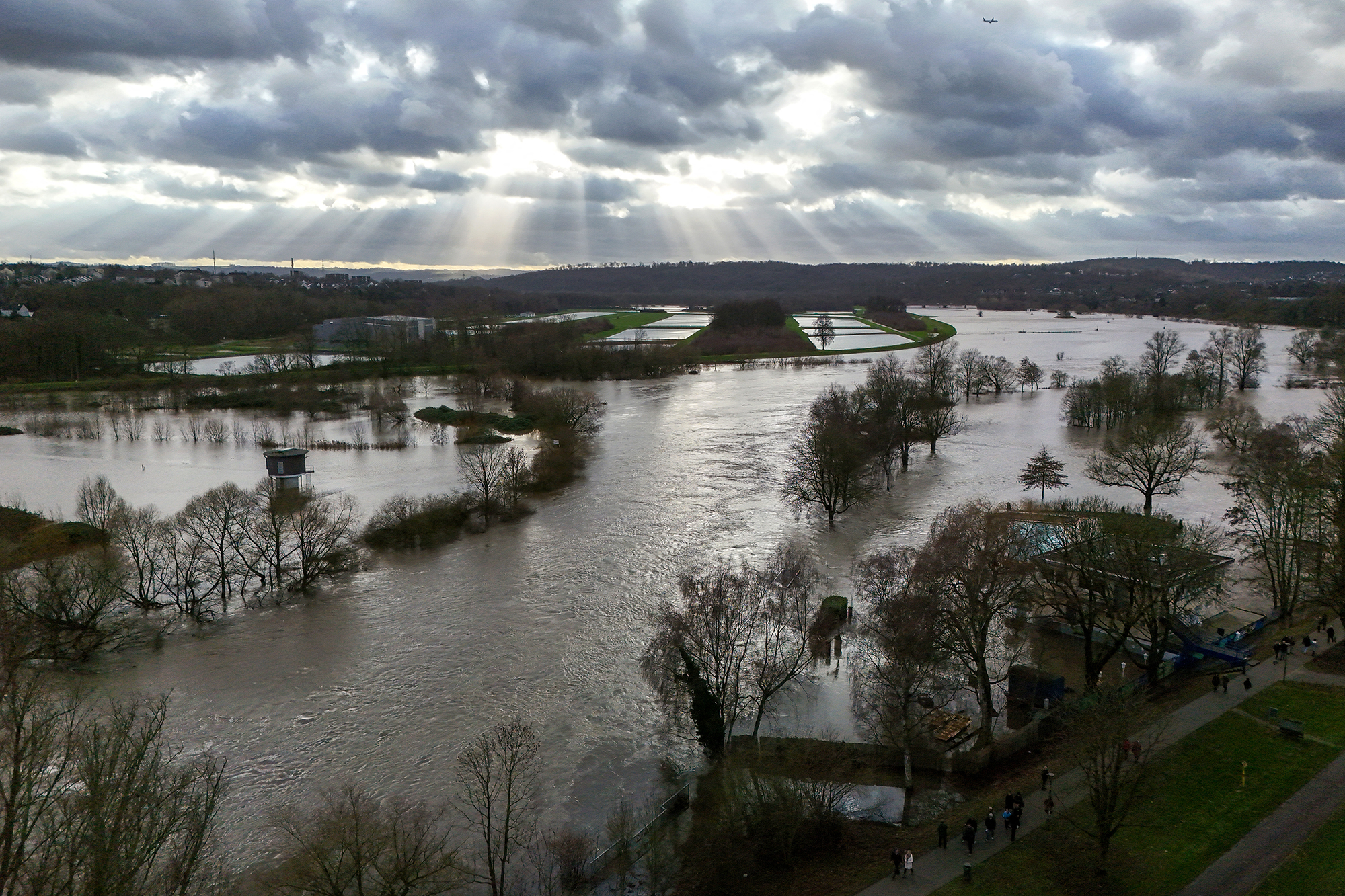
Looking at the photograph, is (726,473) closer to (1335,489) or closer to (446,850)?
(1335,489)

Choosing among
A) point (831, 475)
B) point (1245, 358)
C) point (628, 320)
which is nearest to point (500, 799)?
point (831, 475)

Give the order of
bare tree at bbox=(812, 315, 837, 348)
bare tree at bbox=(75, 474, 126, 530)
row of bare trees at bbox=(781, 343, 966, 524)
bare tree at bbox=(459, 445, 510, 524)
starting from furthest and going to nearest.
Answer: bare tree at bbox=(812, 315, 837, 348)
bare tree at bbox=(459, 445, 510, 524)
row of bare trees at bbox=(781, 343, 966, 524)
bare tree at bbox=(75, 474, 126, 530)

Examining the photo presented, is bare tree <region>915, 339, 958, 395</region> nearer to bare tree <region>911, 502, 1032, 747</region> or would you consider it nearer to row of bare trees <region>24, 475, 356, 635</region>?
bare tree <region>911, 502, 1032, 747</region>

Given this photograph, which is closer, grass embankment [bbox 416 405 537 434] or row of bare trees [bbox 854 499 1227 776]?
row of bare trees [bbox 854 499 1227 776]

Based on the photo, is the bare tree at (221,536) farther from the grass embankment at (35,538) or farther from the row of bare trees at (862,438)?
the row of bare trees at (862,438)

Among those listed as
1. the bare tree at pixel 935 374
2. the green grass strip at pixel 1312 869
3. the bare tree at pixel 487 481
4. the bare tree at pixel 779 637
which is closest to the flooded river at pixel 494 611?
the bare tree at pixel 779 637

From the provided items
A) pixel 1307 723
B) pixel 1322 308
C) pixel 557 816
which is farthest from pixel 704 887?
pixel 1322 308

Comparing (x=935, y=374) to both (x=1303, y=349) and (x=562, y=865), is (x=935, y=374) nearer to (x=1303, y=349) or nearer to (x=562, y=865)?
(x=1303, y=349)

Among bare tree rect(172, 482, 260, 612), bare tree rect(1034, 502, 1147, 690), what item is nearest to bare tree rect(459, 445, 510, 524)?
bare tree rect(172, 482, 260, 612)
